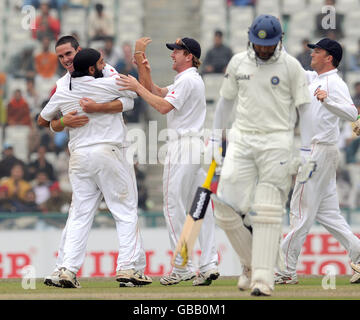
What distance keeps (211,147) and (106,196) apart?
1.68 m

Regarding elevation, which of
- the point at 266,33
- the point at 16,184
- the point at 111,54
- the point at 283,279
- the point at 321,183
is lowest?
the point at 283,279

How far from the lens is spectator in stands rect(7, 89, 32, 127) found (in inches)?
643

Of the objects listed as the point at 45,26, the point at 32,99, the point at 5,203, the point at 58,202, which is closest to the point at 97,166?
the point at 58,202

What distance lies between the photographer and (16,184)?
14781mm

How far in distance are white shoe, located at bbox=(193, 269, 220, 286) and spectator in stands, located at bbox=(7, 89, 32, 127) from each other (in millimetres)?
7763

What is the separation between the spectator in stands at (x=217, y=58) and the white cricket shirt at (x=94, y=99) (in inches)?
298

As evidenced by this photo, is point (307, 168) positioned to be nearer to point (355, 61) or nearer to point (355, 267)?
point (355, 267)

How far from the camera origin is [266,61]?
7500 mm

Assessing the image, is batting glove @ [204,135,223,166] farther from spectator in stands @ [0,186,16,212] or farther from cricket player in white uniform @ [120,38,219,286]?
spectator in stands @ [0,186,16,212]

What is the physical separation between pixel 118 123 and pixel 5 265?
4.87 m

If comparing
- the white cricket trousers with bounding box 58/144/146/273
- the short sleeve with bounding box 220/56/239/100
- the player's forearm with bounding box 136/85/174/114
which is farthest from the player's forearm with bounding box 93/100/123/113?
the short sleeve with bounding box 220/56/239/100

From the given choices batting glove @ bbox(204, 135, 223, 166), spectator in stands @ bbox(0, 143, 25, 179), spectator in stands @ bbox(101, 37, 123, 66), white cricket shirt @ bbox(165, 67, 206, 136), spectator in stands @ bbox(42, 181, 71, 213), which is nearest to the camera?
batting glove @ bbox(204, 135, 223, 166)
